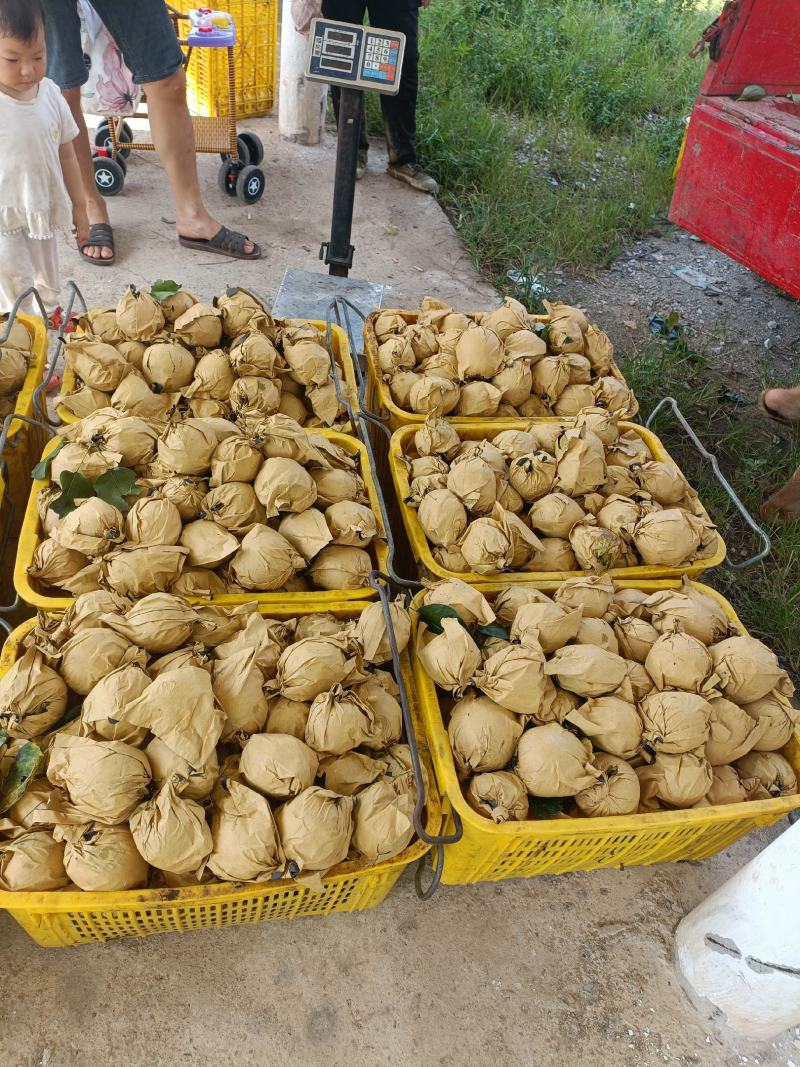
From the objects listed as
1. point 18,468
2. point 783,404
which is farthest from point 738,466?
point 18,468

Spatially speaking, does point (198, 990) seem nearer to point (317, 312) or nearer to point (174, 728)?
point (174, 728)

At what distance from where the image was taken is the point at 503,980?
1864 millimetres

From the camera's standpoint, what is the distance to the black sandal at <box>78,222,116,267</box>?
412cm

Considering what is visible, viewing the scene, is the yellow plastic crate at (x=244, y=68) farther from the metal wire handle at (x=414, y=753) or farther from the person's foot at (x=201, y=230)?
the metal wire handle at (x=414, y=753)

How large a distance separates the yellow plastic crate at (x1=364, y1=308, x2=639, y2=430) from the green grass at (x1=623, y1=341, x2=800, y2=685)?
3.00 ft

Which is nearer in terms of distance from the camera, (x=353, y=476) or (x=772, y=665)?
(x=772, y=665)

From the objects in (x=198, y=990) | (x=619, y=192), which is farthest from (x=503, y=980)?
(x=619, y=192)

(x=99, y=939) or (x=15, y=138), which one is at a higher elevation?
(x=15, y=138)

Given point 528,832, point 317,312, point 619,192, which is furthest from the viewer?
point 619,192

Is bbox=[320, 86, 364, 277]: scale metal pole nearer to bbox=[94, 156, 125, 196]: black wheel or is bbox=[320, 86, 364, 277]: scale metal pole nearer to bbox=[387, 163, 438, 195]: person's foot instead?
bbox=[94, 156, 125, 196]: black wheel

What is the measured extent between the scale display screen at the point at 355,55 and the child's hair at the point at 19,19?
3.16 feet

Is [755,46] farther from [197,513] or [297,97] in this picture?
[297,97]

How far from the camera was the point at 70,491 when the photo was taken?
194 cm

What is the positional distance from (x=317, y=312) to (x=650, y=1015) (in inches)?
111
